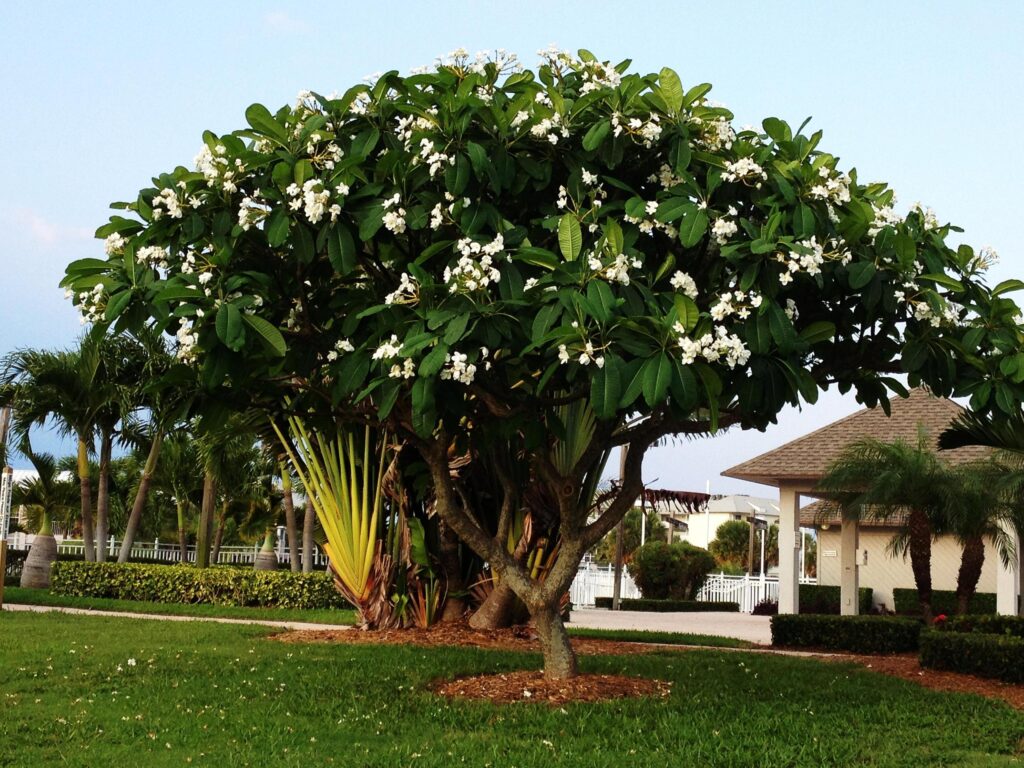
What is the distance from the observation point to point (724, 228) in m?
7.74

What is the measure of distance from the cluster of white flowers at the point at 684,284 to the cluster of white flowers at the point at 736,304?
257 millimetres

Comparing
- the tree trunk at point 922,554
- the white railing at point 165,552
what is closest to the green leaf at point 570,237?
the tree trunk at point 922,554

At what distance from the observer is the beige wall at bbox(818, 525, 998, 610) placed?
28.0m

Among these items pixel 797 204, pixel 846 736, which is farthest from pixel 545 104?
pixel 846 736

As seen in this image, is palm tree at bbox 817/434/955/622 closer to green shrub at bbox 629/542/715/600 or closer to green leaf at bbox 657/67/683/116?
green leaf at bbox 657/67/683/116

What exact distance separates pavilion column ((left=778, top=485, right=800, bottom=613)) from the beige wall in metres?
7.27

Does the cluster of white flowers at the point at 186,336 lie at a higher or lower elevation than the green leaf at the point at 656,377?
higher

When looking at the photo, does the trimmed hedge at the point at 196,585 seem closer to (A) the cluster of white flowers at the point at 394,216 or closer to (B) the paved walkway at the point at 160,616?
(B) the paved walkway at the point at 160,616

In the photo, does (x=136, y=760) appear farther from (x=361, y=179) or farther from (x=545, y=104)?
(x=545, y=104)

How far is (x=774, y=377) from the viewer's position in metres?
7.61

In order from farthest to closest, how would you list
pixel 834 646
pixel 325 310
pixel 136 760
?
1. pixel 834 646
2. pixel 325 310
3. pixel 136 760

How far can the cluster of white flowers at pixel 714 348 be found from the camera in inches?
275

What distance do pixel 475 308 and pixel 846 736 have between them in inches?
167

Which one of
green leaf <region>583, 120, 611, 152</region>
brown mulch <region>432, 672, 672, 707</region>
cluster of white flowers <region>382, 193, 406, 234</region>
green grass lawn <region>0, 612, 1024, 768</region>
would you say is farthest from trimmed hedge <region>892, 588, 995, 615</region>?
cluster of white flowers <region>382, 193, 406, 234</region>
